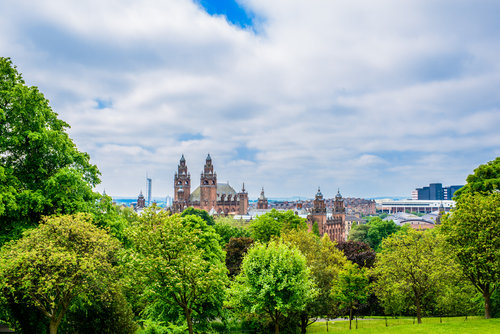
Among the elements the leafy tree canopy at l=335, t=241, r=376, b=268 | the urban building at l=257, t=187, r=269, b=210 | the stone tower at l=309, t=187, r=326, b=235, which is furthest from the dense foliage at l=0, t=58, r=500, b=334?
the urban building at l=257, t=187, r=269, b=210

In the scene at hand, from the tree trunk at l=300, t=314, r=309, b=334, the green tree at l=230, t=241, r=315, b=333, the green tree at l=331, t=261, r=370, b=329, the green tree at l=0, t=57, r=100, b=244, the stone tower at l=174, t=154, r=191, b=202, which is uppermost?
the stone tower at l=174, t=154, r=191, b=202

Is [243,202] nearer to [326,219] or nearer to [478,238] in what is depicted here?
[326,219]

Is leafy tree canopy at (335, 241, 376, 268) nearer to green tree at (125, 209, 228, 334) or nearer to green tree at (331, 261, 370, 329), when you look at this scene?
green tree at (331, 261, 370, 329)

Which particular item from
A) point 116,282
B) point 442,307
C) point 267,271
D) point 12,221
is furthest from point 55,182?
point 442,307

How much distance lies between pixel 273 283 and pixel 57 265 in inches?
435

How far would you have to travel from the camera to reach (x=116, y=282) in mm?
17750

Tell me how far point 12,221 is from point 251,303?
48.1 feet

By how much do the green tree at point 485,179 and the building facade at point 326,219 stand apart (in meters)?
70.1

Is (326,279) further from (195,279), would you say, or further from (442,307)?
(195,279)

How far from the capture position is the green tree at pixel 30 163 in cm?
2050

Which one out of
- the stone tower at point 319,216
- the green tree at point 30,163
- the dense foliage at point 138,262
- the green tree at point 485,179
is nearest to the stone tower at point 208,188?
the stone tower at point 319,216

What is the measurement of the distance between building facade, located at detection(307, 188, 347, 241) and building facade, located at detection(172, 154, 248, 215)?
113ft

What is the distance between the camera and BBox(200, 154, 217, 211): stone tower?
134m

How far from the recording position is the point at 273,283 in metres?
20.7
